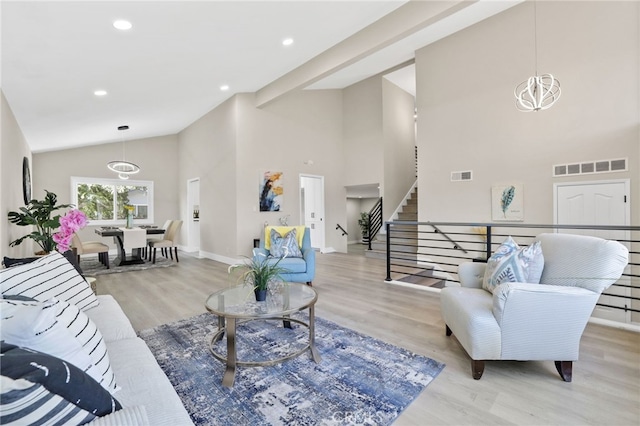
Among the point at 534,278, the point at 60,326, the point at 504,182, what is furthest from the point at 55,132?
the point at 504,182

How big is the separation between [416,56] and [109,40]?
5.30m

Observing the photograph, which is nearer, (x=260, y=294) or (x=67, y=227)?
(x=260, y=294)

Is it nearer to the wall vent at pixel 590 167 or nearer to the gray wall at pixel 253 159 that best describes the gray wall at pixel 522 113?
the wall vent at pixel 590 167

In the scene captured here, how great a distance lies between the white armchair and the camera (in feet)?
6.19

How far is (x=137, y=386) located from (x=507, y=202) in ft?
17.5

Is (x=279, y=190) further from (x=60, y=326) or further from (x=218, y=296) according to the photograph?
(x=60, y=326)

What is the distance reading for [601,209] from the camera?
4.02 m

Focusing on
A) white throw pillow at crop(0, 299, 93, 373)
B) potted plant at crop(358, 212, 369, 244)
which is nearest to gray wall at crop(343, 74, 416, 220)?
potted plant at crop(358, 212, 369, 244)

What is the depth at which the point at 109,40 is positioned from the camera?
9.36 feet

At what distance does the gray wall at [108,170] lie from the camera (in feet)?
23.2

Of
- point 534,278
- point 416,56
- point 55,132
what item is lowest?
point 534,278

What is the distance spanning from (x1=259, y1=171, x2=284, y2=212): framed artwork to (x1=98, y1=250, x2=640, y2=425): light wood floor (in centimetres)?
234

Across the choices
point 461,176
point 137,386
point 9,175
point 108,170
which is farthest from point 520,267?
point 108,170

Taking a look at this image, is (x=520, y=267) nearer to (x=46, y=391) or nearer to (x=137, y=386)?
(x=137, y=386)
